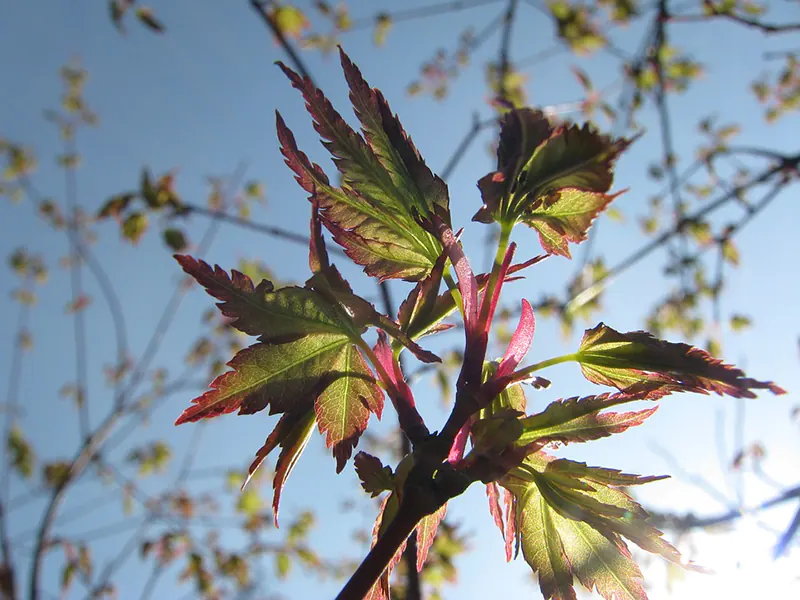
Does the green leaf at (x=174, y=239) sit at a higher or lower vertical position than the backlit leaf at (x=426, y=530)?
higher

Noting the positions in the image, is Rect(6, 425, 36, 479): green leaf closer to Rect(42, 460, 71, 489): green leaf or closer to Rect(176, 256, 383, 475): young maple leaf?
Rect(42, 460, 71, 489): green leaf

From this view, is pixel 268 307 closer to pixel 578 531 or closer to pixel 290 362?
pixel 290 362

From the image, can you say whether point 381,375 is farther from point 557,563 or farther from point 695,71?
point 695,71

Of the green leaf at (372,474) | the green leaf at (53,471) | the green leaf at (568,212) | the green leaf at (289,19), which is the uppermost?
the green leaf at (289,19)

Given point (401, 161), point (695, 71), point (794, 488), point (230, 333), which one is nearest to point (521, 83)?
point (695, 71)

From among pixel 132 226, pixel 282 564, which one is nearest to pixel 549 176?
pixel 132 226

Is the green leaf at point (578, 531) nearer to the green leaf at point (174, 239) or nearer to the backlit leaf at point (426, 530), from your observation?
the backlit leaf at point (426, 530)

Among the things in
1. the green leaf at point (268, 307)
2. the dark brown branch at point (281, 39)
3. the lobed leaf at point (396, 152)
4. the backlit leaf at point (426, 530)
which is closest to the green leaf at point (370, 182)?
the lobed leaf at point (396, 152)

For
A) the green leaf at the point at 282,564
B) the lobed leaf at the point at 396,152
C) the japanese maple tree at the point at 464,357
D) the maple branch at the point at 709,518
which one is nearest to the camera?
the japanese maple tree at the point at 464,357
